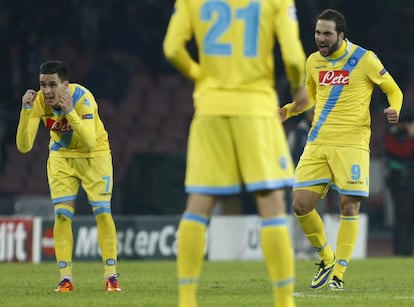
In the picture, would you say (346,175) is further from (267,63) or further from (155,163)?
(155,163)

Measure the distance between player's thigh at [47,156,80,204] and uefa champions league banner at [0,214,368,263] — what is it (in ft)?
23.2

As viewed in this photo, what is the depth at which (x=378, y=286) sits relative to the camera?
12.0 metres

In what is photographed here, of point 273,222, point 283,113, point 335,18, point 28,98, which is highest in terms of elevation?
point 335,18

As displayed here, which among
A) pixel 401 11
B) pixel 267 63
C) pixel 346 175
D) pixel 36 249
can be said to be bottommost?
pixel 36 249

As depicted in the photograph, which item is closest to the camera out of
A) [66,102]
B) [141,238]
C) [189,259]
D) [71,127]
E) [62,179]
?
[189,259]

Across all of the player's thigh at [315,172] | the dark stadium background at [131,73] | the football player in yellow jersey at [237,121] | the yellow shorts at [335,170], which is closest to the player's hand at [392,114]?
the yellow shorts at [335,170]

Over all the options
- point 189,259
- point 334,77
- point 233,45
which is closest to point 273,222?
point 189,259

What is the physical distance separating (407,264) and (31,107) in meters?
6.98

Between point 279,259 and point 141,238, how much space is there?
1147 cm

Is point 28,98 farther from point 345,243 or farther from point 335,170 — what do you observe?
point 345,243

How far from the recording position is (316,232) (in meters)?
11.7

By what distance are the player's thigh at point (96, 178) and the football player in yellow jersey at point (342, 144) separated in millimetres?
1667

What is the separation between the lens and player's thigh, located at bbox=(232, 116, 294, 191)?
7762 millimetres

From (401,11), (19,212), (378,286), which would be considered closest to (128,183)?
(19,212)
